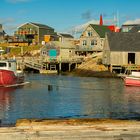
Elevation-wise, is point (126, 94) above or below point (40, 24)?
below

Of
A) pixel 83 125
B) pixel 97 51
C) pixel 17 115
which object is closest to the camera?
pixel 83 125

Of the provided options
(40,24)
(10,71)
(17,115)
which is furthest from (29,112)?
(40,24)

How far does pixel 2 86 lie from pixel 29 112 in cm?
2000

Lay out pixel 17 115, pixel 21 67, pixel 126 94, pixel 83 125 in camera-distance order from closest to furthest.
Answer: pixel 83 125 → pixel 17 115 → pixel 126 94 → pixel 21 67

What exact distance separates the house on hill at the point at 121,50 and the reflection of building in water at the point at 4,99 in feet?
92.3

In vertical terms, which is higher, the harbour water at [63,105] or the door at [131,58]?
the door at [131,58]

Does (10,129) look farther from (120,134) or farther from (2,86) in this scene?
(2,86)

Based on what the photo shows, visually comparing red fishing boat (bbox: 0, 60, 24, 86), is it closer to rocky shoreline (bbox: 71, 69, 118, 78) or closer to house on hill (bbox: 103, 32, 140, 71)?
rocky shoreline (bbox: 71, 69, 118, 78)

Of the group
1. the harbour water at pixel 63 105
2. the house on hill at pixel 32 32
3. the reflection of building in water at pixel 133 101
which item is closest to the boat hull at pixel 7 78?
the harbour water at pixel 63 105

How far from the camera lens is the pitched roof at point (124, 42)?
69.6 metres

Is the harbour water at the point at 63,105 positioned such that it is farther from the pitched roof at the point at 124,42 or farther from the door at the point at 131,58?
the door at the point at 131,58

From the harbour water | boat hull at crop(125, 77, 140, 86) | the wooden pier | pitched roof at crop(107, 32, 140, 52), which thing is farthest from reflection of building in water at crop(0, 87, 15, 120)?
the wooden pier

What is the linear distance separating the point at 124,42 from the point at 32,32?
5270cm

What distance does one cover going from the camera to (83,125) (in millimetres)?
11227
